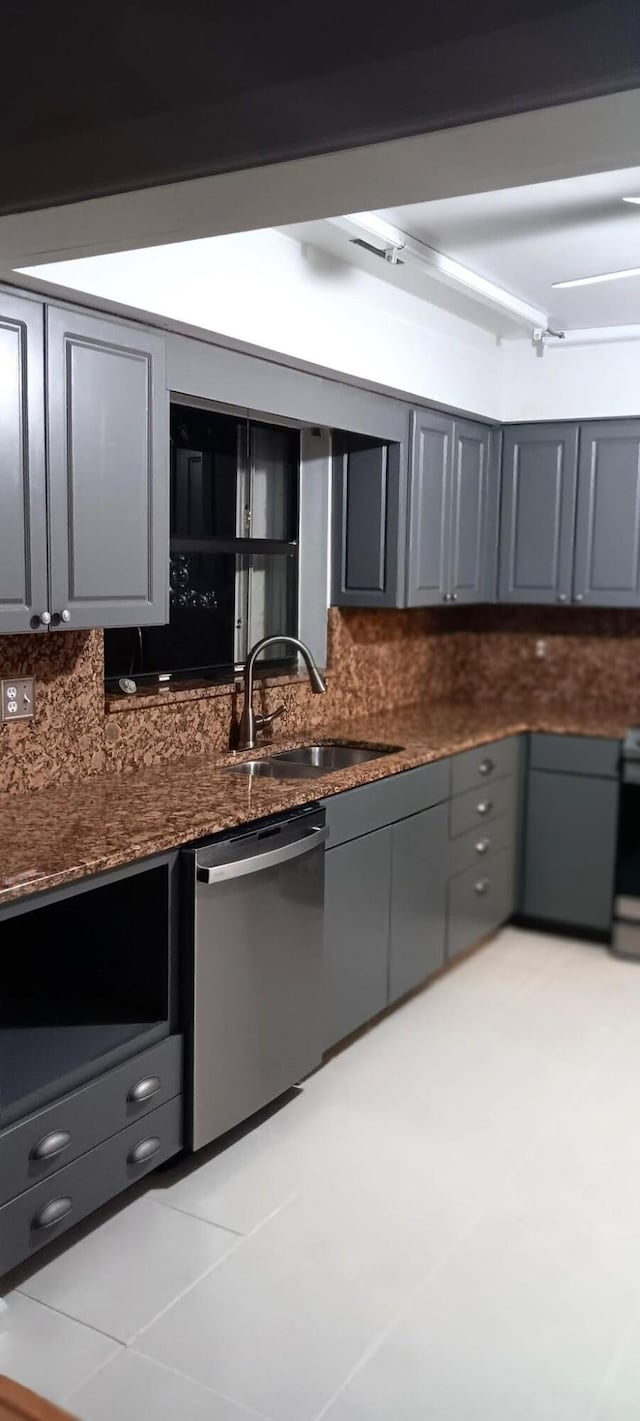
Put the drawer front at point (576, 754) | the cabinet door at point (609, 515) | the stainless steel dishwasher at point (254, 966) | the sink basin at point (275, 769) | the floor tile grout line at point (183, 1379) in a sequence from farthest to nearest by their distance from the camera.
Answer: the cabinet door at point (609, 515) < the drawer front at point (576, 754) < the sink basin at point (275, 769) < the stainless steel dishwasher at point (254, 966) < the floor tile grout line at point (183, 1379)

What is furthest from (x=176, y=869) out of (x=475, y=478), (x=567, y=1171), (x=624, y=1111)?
(x=475, y=478)

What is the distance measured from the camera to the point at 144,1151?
98.3 inches

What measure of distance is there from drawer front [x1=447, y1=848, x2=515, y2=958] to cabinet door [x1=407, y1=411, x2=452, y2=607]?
1067 mm

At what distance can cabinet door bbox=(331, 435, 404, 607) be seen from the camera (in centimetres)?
407

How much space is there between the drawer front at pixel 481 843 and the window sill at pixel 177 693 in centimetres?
88

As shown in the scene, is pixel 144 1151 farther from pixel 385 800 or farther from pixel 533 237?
pixel 533 237

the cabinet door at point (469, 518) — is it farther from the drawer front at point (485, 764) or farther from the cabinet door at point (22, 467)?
the cabinet door at point (22, 467)

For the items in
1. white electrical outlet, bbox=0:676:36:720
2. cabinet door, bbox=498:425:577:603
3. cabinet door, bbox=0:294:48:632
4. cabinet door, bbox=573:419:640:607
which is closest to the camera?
cabinet door, bbox=0:294:48:632

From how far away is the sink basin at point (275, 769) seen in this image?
3482 mm

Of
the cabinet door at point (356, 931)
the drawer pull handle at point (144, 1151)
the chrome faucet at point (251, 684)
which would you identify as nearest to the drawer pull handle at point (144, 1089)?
the drawer pull handle at point (144, 1151)


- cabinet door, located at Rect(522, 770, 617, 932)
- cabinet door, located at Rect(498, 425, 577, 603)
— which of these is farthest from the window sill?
cabinet door, located at Rect(498, 425, 577, 603)

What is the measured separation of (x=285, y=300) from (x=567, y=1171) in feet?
8.11

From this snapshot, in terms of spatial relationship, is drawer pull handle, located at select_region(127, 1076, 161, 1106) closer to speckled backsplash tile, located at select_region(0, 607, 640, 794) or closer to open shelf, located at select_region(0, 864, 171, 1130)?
open shelf, located at select_region(0, 864, 171, 1130)

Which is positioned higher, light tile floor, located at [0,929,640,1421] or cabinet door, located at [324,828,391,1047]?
cabinet door, located at [324,828,391,1047]
